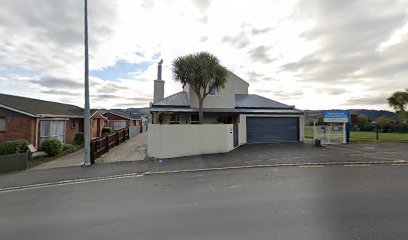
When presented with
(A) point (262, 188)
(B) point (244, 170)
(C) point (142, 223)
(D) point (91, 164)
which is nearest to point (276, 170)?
(B) point (244, 170)

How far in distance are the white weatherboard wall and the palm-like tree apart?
3718 mm

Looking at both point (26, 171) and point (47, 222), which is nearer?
point (47, 222)

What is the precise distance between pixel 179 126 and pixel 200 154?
224 cm

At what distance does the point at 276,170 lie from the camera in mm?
10461

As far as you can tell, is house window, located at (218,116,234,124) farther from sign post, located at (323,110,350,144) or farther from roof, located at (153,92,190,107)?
sign post, located at (323,110,350,144)

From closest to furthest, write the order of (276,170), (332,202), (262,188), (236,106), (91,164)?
1. (332,202)
2. (262,188)
3. (276,170)
4. (91,164)
5. (236,106)

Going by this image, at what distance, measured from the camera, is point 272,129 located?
2130 centimetres

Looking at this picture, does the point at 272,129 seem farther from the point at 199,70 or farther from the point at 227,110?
the point at 199,70

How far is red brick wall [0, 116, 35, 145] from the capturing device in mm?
16516

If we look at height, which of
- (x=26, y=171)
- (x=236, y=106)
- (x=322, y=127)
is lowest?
(x=26, y=171)

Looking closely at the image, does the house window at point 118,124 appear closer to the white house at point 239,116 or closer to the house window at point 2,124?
the white house at point 239,116

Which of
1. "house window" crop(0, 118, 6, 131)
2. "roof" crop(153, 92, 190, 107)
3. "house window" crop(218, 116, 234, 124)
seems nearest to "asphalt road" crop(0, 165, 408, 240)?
"house window" crop(0, 118, 6, 131)

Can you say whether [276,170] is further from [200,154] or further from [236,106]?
[236,106]

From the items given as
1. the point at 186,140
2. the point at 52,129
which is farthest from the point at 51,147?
the point at 186,140
